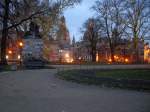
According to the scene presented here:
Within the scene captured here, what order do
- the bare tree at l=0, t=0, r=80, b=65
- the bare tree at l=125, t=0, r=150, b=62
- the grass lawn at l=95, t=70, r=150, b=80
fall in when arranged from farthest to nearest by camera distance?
1. the bare tree at l=125, t=0, r=150, b=62
2. the bare tree at l=0, t=0, r=80, b=65
3. the grass lawn at l=95, t=70, r=150, b=80

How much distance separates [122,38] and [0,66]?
42438 mm

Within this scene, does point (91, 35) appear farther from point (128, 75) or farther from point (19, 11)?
point (128, 75)

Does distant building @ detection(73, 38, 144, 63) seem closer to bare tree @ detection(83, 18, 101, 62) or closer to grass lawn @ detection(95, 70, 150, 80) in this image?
bare tree @ detection(83, 18, 101, 62)

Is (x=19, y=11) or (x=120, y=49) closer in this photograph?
(x=19, y=11)

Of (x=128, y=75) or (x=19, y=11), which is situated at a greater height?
(x=19, y=11)

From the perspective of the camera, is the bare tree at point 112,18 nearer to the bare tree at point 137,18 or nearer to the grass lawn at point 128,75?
the bare tree at point 137,18

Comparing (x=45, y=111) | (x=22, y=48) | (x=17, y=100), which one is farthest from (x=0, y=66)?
(x=45, y=111)

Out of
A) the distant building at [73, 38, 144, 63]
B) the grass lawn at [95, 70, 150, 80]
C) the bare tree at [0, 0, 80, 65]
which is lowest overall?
the grass lawn at [95, 70, 150, 80]

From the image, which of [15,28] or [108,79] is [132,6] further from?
[108,79]

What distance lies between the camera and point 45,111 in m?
12.0

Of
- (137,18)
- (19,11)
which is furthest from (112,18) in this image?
(19,11)

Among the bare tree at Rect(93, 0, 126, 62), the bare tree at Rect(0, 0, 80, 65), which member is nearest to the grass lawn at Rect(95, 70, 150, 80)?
the bare tree at Rect(0, 0, 80, 65)

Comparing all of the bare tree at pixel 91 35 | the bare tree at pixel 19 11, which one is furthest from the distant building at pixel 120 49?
the bare tree at pixel 19 11

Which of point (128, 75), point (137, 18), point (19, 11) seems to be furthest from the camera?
point (137, 18)
